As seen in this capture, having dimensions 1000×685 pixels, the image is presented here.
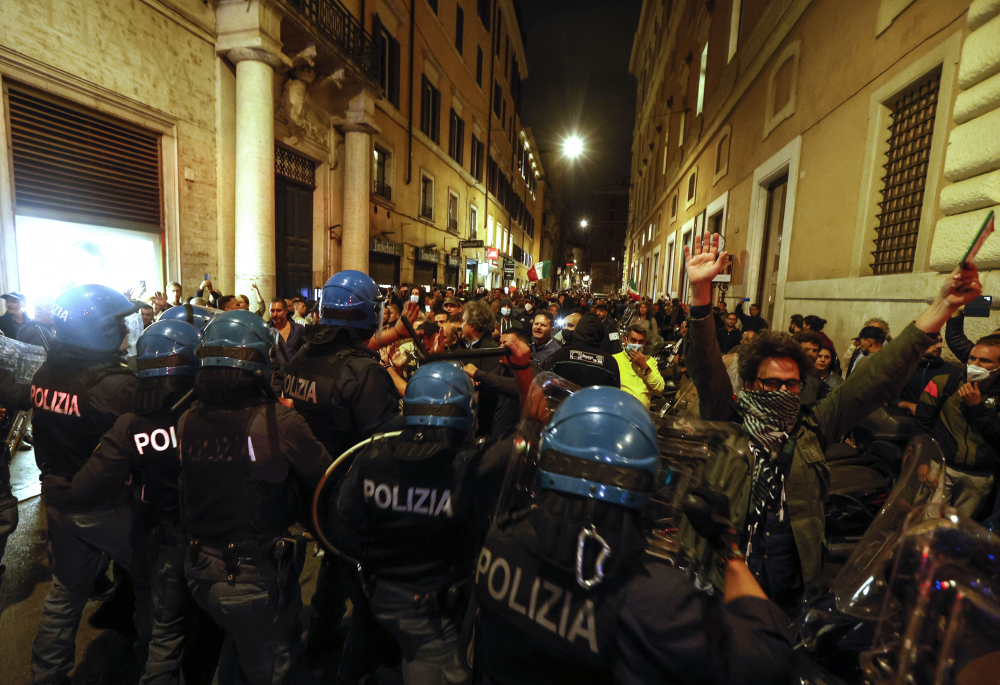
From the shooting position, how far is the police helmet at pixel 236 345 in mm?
1897

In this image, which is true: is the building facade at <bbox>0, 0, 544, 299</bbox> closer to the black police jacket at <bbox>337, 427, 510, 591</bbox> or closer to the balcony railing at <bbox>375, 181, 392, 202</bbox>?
the balcony railing at <bbox>375, 181, 392, 202</bbox>

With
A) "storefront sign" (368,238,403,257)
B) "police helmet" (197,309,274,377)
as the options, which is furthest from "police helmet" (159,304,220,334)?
"storefront sign" (368,238,403,257)

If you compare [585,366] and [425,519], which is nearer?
[425,519]

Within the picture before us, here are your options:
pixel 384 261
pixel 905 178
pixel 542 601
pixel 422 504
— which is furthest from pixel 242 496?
pixel 384 261

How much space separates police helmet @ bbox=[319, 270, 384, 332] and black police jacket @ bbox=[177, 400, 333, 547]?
33.1 inches

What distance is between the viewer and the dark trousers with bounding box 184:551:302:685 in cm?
186

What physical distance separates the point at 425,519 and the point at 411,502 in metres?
0.08

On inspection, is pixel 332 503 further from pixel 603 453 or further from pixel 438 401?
pixel 603 453

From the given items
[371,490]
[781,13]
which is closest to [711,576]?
[371,490]

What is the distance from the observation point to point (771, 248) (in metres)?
9.78

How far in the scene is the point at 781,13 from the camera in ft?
28.5

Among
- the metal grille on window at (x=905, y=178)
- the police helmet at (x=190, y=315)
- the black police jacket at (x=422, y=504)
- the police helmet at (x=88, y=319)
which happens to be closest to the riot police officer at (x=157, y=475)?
the police helmet at (x=88, y=319)

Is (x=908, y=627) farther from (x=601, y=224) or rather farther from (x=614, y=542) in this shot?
(x=601, y=224)

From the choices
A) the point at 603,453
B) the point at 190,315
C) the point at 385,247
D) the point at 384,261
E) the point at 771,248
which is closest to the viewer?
the point at 603,453
